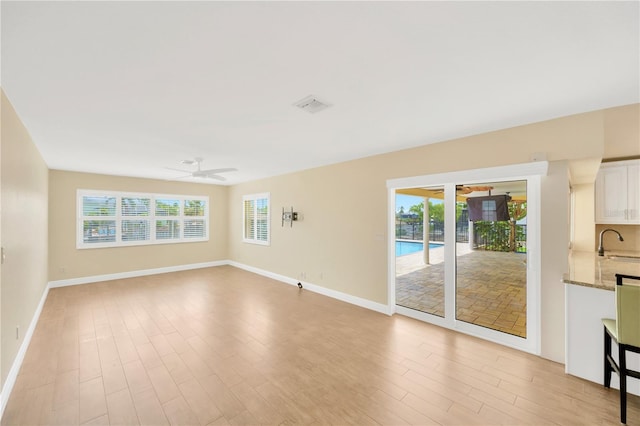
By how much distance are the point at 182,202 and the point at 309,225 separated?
13.5 feet

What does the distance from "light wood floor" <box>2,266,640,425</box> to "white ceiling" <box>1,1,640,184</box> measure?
8.27 feet

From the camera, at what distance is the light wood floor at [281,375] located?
6.56ft

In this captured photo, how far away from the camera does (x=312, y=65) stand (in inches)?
69.4

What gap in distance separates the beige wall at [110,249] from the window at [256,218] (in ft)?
3.78

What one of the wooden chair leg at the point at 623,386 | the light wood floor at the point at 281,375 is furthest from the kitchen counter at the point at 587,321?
the wooden chair leg at the point at 623,386

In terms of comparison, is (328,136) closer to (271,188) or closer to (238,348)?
(238,348)

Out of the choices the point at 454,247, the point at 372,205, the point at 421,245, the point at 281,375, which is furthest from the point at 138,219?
the point at 454,247

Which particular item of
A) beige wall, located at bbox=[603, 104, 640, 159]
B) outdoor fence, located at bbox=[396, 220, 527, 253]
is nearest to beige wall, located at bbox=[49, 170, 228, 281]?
outdoor fence, located at bbox=[396, 220, 527, 253]

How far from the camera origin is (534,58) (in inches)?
66.9

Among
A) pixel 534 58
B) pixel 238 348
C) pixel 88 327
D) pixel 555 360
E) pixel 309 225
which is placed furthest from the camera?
pixel 309 225

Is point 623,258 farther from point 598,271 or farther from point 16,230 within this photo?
point 16,230

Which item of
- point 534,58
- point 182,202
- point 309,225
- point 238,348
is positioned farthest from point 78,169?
point 534,58

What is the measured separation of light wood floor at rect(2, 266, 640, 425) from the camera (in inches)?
78.7

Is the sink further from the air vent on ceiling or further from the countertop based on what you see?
the air vent on ceiling
